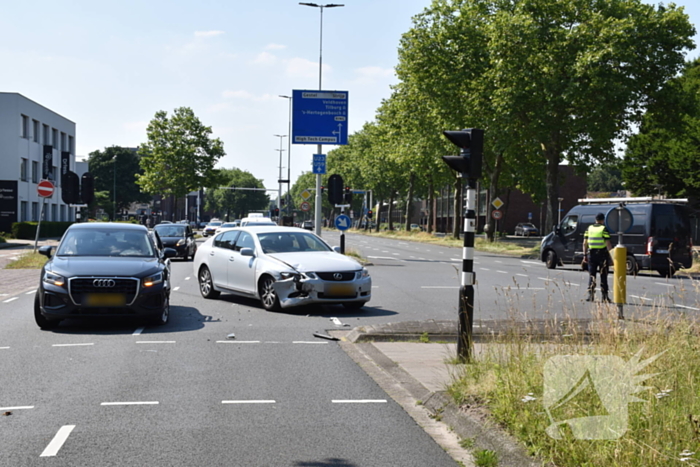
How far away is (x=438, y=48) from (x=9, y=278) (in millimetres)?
26948

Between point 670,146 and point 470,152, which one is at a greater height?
point 670,146

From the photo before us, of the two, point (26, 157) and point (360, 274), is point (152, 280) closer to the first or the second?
point (360, 274)

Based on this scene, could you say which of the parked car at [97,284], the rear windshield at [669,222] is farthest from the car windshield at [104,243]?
the rear windshield at [669,222]

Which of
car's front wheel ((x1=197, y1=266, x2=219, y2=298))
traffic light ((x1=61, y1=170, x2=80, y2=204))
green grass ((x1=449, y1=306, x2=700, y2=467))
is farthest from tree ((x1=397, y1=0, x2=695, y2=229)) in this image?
green grass ((x1=449, y1=306, x2=700, y2=467))

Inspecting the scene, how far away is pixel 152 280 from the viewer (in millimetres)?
10953

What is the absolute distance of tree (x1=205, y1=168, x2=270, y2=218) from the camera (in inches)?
5851

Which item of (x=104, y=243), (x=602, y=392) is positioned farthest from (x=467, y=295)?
Answer: (x=104, y=243)

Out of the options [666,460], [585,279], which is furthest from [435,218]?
[666,460]

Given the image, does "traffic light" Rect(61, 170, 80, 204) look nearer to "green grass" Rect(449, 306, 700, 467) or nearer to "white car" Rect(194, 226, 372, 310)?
"white car" Rect(194, 226, 372, 310)

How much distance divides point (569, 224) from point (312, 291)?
16.5m

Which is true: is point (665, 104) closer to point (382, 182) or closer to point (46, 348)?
point (46, 348)

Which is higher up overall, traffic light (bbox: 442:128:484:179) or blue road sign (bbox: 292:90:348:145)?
blue road sign (bbox: 292:90:348:145)

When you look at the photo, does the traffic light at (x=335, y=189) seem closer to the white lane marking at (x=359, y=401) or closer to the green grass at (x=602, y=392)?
the green grass at (x=602, y=392)

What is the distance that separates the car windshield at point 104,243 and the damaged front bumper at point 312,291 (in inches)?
91.0
